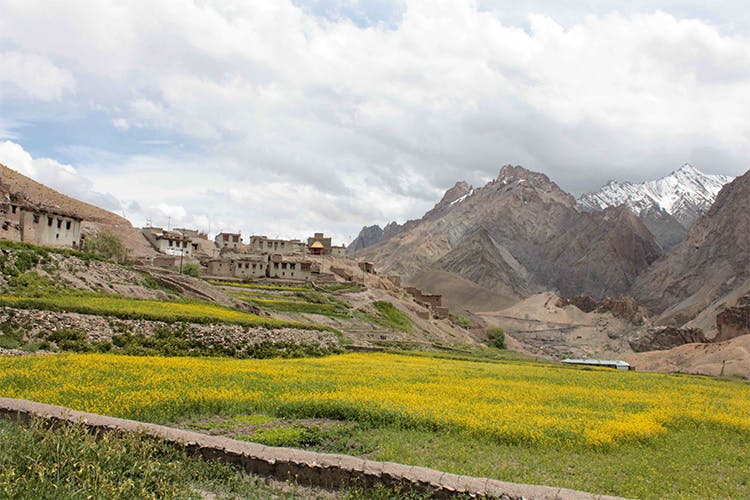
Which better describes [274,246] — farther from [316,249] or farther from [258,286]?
[258,286]

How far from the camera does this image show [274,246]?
10906cm

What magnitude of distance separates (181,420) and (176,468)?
4.63 metres

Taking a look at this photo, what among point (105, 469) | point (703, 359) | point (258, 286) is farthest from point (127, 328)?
point (703, 359)

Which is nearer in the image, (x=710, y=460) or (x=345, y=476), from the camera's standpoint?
(x=345, y=476)

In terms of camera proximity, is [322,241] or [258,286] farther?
[322,241]

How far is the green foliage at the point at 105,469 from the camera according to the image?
29.6ft

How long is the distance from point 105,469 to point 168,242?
283ft

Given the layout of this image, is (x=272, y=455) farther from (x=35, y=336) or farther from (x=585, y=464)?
(x=35, y=336)

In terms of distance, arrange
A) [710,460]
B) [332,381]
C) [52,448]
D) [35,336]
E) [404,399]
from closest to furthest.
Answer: [52,448] < [710,460] < [404,399] < [332,381] < [35,336]

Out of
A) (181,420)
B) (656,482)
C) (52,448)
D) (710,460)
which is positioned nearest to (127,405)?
(181,420)

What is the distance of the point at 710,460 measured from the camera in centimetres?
1450

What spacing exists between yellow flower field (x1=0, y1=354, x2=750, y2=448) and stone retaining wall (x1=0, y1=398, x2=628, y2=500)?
2557 millimetres

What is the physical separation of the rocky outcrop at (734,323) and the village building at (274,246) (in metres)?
68.6

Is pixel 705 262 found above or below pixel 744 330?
above
